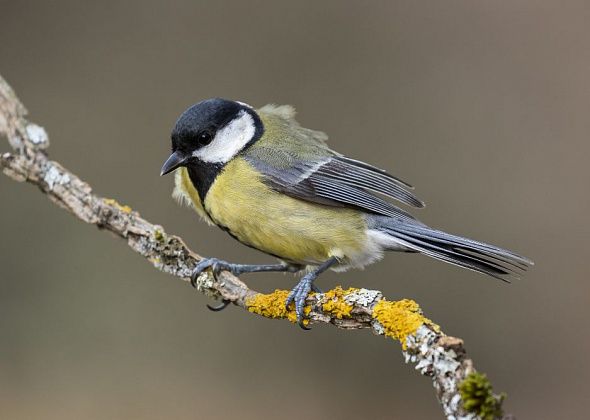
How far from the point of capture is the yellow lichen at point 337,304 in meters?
1.71

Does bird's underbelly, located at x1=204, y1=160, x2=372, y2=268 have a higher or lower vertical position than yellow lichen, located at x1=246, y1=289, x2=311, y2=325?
higher

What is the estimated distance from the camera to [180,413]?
10.8 ft

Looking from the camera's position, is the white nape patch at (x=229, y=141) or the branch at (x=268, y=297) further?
the white nape patch at (x=229, y=141)

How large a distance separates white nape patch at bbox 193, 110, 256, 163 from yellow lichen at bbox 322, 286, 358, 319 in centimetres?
78

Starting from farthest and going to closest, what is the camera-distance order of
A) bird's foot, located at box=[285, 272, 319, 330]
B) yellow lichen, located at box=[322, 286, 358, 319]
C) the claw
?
the claw, bird's foot, located at box=[285, 272, 319, 330], yellow lichen, located at box=[322, 286, 358, 319]

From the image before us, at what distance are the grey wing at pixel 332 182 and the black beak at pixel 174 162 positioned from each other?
221mm

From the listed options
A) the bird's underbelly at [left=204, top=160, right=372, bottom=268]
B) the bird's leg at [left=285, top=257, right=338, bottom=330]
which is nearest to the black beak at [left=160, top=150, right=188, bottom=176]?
the bird's underbelly at [left=204, top=160, right=372, bottom=268]

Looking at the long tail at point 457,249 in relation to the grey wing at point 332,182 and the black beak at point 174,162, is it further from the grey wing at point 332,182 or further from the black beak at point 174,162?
the black beak at point 174,162

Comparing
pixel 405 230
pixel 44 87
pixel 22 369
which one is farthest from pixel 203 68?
pixel 405 230

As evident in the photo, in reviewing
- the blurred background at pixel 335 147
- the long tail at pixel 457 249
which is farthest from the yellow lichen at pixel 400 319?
the blurred background at pixel 335 147

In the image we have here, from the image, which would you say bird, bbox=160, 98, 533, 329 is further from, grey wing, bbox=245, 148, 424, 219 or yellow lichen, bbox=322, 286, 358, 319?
yellow lichen, bbox=322, 286, 358, 319

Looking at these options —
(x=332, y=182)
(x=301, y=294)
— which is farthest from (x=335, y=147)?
(x=301, y=294)

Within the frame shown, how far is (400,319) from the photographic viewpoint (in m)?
1.52

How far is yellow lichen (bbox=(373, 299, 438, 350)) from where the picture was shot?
4.92 feet
